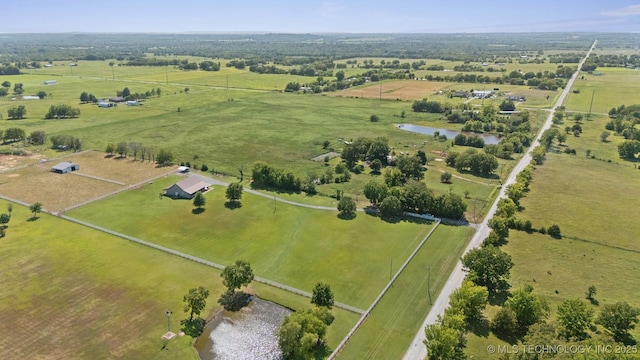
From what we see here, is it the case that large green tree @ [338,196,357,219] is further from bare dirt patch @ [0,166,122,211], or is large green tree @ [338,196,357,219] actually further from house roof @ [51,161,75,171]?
house roof @ [51,161,75,171]

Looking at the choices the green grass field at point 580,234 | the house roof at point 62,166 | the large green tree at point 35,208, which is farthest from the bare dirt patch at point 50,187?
the green grass field at point 580,234

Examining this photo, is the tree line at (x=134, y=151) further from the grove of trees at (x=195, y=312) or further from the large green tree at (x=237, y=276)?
the grove of trees at (x=195, y=312)

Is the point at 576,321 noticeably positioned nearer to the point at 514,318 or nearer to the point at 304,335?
the point at 514,318

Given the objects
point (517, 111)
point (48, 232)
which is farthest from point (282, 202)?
point (517, 111)

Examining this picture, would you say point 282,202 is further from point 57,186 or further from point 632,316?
point 632,316

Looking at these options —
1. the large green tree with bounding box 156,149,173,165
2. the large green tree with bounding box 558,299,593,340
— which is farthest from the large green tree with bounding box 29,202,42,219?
the large green tree with bounding box 558,299,593,340

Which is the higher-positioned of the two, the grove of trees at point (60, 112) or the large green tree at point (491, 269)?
the grove of trees at point (60, 112)

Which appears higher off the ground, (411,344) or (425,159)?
(425,159)
